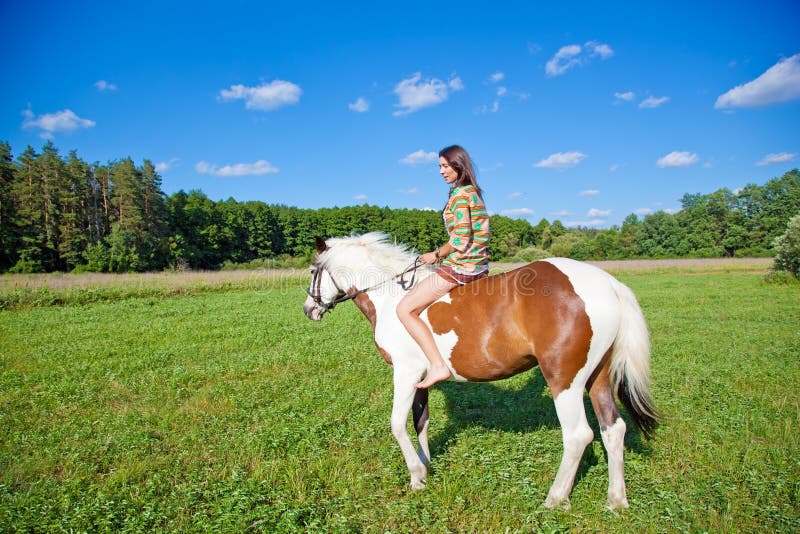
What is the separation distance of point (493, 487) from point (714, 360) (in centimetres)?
702

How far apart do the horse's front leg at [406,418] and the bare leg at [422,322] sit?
0.13 metres

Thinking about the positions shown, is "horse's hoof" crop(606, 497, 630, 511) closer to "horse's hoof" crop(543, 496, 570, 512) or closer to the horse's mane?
"horse's hoof" crop(543, 496, 570, 512)

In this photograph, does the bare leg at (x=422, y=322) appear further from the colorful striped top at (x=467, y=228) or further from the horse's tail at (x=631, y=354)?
the horse's tail at (x=631, y=354)

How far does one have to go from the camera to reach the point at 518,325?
360 cm

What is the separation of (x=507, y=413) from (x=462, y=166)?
379 centimetres

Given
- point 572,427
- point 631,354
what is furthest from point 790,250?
point 572,427

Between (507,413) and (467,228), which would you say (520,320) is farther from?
(507,413)

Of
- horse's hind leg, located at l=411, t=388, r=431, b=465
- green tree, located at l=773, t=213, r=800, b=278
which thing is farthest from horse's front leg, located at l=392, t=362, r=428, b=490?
green tree, located at l=773, t=213, r=800, b=278

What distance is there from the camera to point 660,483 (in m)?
3.86

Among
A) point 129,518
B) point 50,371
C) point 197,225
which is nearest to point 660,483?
point 129,518

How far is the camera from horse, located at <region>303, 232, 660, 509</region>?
3400 millimetres

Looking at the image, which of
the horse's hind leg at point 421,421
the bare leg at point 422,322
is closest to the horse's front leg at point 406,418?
the bare leg at point 422,322

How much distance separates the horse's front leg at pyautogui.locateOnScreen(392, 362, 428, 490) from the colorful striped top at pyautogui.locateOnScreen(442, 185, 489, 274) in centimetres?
117

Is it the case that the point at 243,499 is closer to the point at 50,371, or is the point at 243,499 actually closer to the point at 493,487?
the point at 493,487
